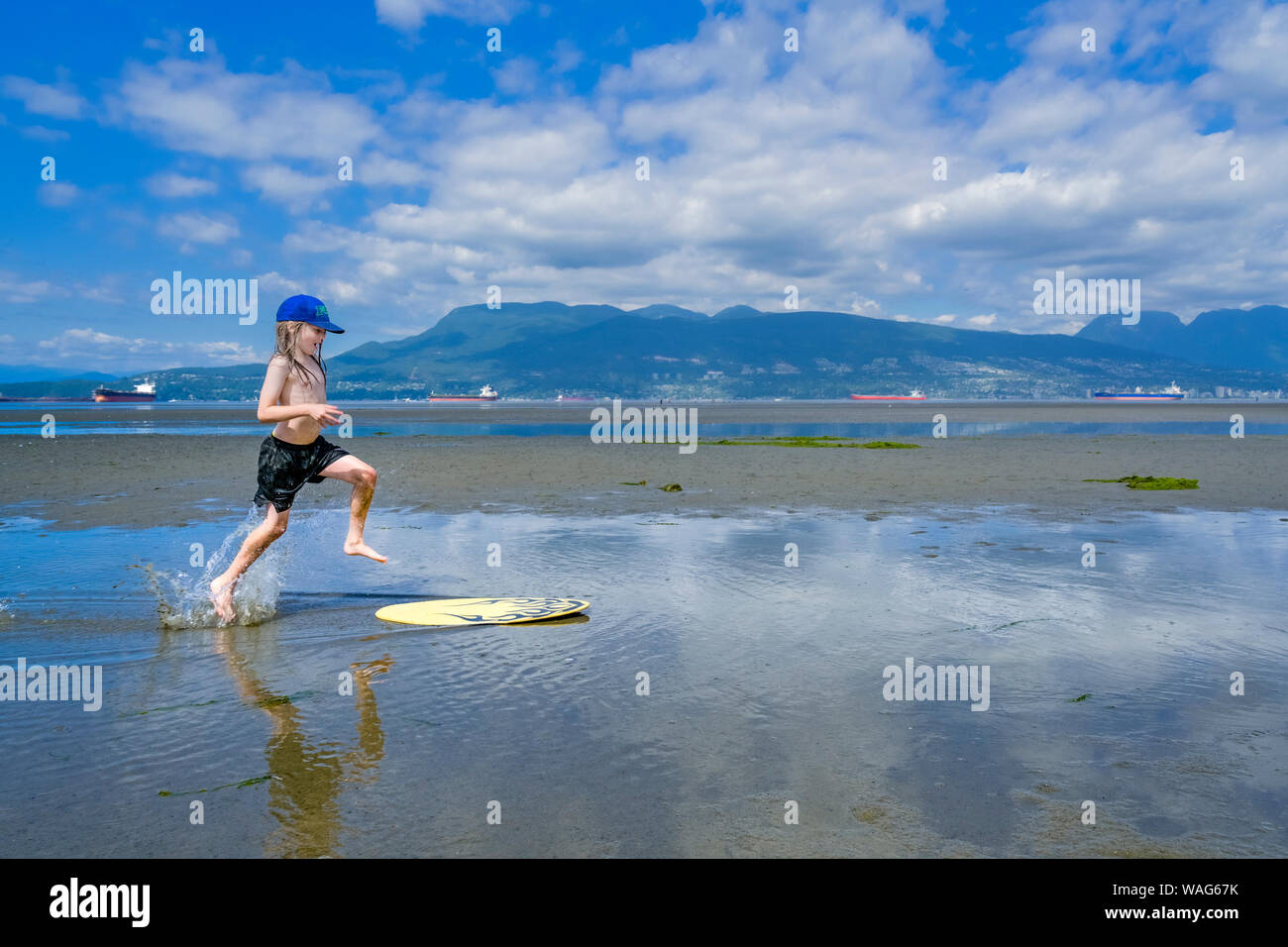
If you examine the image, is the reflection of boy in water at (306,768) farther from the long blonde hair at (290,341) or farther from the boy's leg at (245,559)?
the long blonde hair at (290,341)

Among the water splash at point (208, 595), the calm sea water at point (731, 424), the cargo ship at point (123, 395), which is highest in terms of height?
the cargo ship at point (123, 395)

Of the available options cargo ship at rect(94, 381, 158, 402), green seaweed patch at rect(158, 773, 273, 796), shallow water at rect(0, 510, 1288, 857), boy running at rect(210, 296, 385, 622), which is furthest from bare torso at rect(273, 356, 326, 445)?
cargo ship at rect(94, 381, 158, 402)

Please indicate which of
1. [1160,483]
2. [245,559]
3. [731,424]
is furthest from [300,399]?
[731,424]

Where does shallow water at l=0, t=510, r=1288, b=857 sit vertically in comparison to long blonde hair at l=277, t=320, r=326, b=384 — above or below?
below

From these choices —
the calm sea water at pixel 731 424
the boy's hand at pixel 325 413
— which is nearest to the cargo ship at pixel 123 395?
the calm sea water at pixel 731 424

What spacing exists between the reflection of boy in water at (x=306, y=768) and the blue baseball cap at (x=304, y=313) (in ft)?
11.5

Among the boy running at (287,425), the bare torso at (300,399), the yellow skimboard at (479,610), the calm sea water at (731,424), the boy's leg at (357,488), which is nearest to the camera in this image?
the yellow skimboard at (479,610)

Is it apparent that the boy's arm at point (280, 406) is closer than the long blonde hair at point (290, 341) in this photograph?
Yes

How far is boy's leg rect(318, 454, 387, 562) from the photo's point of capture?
27.2 feet

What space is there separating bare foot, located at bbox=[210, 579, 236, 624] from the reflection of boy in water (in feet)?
6.18

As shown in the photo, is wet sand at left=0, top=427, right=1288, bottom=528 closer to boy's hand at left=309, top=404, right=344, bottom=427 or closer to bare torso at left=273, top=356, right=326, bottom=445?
bare torso at left=273, top=356, right=326, bottom=445

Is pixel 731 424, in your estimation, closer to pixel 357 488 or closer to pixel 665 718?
pixel 357 488

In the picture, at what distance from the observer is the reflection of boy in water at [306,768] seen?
3.57 meters
